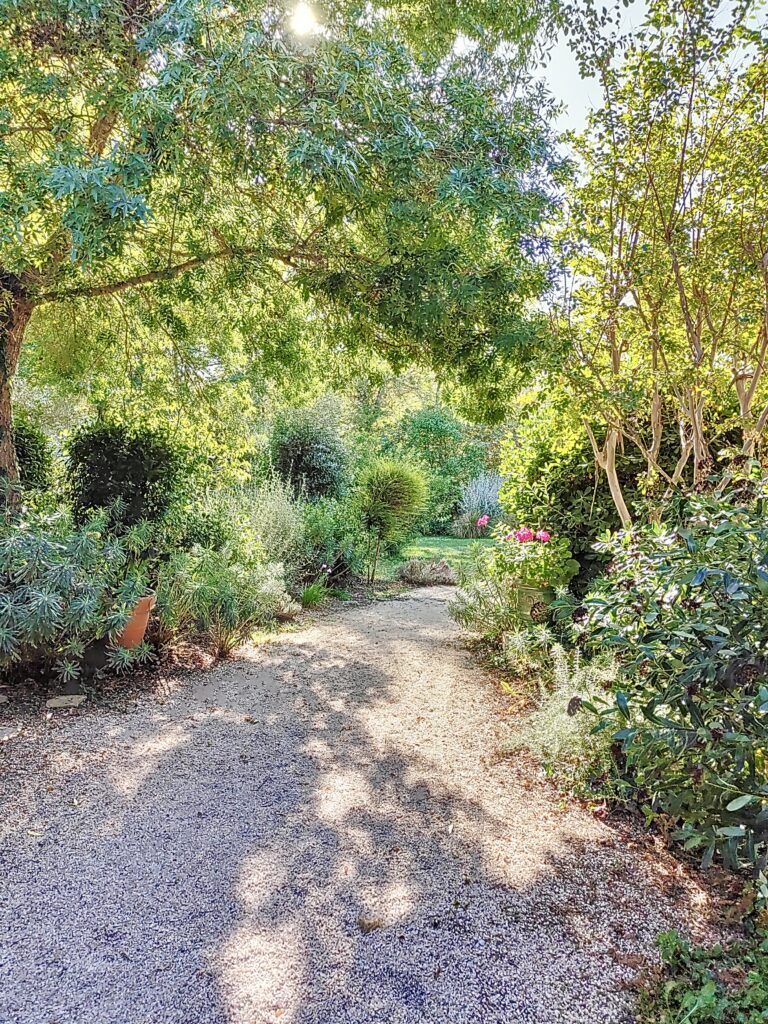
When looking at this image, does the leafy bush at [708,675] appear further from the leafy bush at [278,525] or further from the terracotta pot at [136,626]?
the leafy bush at [278,525]

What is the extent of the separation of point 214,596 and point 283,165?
10.7ft

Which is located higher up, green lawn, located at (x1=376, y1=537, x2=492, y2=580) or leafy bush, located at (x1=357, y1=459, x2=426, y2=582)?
leafy bush, located at (x1=357, y1=459, x2=426, y2=582)

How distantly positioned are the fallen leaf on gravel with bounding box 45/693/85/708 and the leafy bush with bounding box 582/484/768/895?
3190 millimetres

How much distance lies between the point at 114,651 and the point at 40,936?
2.31 metres

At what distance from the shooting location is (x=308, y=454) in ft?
30.8

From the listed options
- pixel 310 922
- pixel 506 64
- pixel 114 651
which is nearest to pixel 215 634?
pixel 114 651

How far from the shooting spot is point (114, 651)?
12.9 feet

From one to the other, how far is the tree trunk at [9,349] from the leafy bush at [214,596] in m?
1.32

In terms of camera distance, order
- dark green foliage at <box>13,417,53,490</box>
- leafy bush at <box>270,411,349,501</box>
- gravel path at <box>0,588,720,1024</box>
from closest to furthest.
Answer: gravel path at <box>0,588,720,1024</box>, dark green foliage at <box>13,417,53,490</box>, leafy bush at <box>270,411,349,501</box>

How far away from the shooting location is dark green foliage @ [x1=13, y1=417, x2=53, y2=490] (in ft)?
16.8

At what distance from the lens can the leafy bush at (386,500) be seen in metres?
8.77

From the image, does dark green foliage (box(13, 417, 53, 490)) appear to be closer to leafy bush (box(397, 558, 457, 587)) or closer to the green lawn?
the green lawn

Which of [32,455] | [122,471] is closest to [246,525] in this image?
[122,471]

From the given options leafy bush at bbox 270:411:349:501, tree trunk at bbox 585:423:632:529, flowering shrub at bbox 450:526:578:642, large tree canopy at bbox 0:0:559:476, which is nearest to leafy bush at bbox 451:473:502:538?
leafy bush at bbox 270:411:349:501
